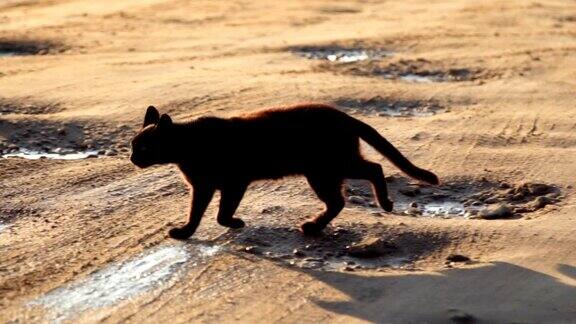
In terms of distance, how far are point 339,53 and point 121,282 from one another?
7513 millimetres

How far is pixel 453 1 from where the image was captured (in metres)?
18.2

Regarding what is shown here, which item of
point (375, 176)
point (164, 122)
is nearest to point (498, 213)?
point (375, 176)

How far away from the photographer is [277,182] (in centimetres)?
869

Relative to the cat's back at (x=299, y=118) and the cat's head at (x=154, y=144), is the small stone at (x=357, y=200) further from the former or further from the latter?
the cat's head at (x=154, y=144)

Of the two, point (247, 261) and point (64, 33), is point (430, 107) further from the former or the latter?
point (64, 33)

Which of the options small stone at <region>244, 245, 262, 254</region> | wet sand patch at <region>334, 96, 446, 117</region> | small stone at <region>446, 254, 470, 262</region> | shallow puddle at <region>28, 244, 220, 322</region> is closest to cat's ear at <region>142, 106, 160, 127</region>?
shallow puddle at <region>28, 244, 220, 322</region>

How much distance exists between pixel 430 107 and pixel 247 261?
174 inches

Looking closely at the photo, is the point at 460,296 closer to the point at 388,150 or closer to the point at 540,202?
the point at 388,150

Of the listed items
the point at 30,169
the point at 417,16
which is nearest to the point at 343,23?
the point at 417,16

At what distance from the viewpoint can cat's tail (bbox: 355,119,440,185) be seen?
25.2 ft

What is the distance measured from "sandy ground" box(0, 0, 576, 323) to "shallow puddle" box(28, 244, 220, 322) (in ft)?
0.05

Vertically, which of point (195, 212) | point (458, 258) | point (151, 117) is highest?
point (151, 117)

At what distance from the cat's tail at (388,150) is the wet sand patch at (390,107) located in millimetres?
3014

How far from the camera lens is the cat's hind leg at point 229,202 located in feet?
24.8
